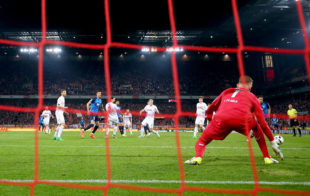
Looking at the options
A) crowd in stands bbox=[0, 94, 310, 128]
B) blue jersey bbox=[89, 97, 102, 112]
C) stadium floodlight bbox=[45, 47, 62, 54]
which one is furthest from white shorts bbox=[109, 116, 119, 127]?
stadium floodlight bbox=[45, 47, 62, 54]

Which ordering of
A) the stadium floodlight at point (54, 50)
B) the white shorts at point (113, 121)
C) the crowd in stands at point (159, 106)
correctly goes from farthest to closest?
the stadium floodlight at point (54, 50) → the crowd in stands at point (159, 106) → the white shorts at point (113, 121)

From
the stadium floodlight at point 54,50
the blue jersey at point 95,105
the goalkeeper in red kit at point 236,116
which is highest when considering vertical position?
the stadium floodlight at point 54,50

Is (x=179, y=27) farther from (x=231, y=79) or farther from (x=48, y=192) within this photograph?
(x=48, y=192)

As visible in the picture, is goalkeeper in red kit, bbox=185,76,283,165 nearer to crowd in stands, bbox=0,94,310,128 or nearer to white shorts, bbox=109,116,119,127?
white shorts, bbox=109,116,119,127

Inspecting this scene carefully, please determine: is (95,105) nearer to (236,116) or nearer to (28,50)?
(236,116)

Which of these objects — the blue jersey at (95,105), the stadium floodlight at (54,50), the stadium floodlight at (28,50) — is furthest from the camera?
the stadium floodlight at (54,50)

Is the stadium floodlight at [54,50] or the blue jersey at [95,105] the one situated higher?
the stadium floodlight at [54,50]

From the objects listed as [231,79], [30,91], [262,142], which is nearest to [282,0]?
[231,79]

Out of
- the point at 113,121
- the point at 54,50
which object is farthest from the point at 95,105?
the point at 54,50

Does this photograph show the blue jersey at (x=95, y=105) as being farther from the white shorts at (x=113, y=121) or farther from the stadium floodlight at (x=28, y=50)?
the stadium floodlight at (x=28, y=50)

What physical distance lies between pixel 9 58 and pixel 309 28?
36819 millimetres

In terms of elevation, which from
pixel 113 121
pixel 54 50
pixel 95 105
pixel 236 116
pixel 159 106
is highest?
pixel 54 50

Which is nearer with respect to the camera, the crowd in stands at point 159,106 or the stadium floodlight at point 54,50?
the crowd in stands at point 159,106

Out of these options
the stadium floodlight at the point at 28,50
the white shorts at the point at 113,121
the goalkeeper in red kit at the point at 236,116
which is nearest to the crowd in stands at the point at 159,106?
the stadium floodlight at the point at 28,50
